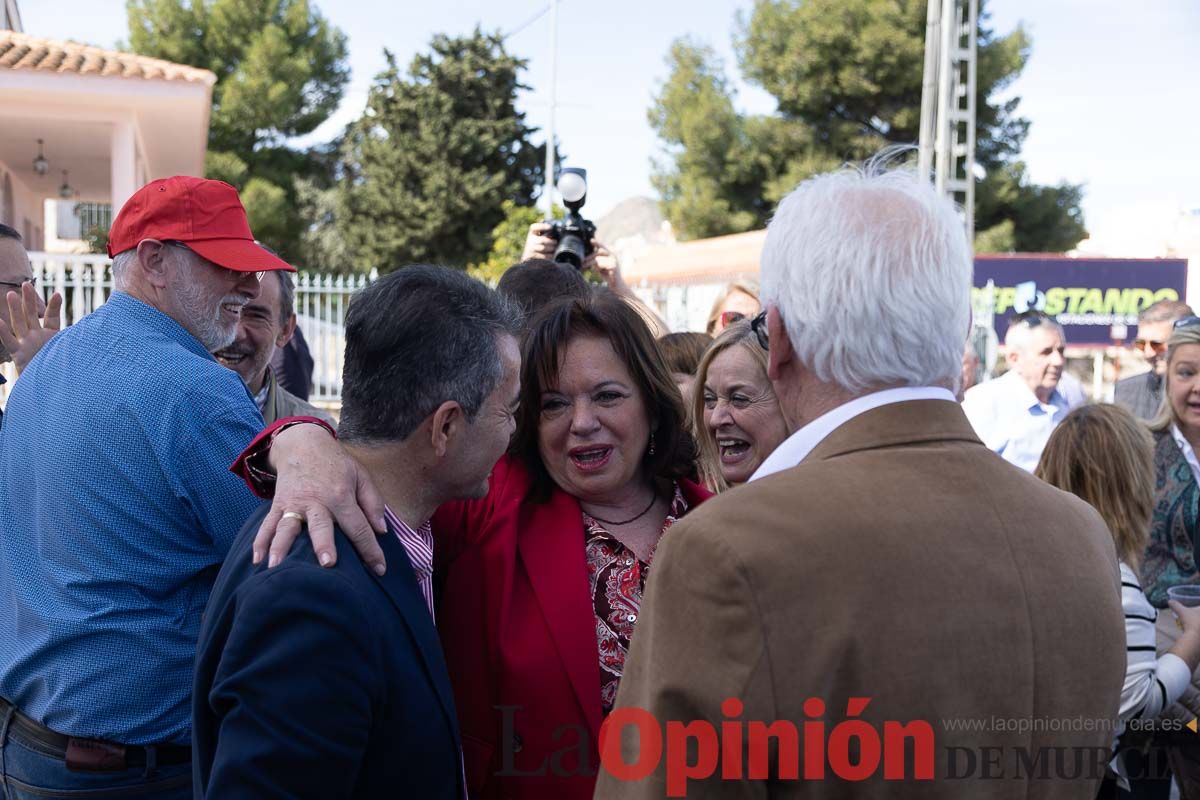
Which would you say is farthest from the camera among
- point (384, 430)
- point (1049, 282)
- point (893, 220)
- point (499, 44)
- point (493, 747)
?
point (499, 44)

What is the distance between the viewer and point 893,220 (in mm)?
1516

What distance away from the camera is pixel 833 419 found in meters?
1.54

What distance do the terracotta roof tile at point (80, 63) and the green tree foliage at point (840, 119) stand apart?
1942cm

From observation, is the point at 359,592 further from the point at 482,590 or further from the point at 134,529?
the point at 134,529

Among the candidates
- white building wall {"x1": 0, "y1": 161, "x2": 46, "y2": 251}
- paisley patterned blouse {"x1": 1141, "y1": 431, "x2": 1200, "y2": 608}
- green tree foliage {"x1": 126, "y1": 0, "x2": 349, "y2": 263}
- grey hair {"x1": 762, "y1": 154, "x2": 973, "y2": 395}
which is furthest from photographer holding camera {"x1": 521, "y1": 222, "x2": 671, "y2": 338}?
green tree foliage {"x1": 126, "y1": 0, "x2": 349, "y2": 263}

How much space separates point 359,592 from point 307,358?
5184mm

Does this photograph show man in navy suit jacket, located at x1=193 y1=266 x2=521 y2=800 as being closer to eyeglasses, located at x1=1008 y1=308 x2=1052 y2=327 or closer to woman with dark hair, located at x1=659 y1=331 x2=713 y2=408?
woman with dark hair, located at x1=659 y1=331 x2=713 y2=408

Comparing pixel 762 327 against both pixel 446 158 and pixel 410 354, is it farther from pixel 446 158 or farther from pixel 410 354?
pixel 446 158

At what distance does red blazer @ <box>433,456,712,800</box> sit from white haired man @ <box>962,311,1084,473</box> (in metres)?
4.57

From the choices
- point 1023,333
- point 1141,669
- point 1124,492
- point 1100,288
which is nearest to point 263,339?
point 1124,492

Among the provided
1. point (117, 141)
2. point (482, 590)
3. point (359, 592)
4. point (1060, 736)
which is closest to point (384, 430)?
point (359, 592)

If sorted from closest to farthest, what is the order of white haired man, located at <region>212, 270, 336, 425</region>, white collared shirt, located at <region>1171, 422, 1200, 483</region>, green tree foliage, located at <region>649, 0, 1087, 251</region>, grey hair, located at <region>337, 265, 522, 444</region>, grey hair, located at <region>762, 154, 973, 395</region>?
grey hair, located at <region>762, 154, 973, 395</region>
grey hair, located at <region>337, 265, 522, 444</region>
white haired man, located at <region>212, 270, 336, 425</region>
white collared shirt, located at <region>1171, 422, 1200, 483</region>
green tree foliage, located at <region>649, 0, 1087, 251</region>

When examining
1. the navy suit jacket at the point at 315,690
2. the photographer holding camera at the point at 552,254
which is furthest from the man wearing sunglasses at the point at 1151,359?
the navy suit jacket at the point at 315,690

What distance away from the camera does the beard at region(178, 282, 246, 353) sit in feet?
8.67
